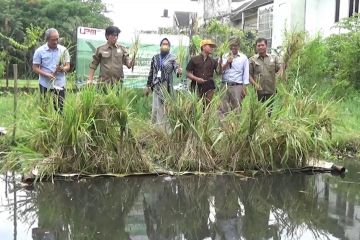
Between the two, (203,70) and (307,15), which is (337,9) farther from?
(203,70)

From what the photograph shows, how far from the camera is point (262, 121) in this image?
702cm

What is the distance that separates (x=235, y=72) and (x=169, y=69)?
1.13 meters

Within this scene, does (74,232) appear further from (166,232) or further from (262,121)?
(262,121)

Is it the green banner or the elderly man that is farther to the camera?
the green banner

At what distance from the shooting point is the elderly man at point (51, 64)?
303 inches

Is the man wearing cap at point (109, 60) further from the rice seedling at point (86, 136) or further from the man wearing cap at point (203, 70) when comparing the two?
the rice seedling at point (86, 136)

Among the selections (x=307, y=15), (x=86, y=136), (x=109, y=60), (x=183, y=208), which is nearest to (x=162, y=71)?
(x=109, y=60)

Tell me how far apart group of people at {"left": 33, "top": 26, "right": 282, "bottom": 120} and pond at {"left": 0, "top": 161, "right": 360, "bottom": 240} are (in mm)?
1463

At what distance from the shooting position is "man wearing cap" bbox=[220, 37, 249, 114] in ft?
28.4

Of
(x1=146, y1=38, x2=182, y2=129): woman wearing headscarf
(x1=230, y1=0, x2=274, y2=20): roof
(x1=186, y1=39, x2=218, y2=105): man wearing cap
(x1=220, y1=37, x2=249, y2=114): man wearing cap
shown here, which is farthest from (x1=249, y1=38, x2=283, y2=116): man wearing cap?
(x1=230, y1=0, x2=274, y2=20): roof

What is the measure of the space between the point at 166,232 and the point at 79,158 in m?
2.18

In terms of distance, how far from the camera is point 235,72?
344 inches

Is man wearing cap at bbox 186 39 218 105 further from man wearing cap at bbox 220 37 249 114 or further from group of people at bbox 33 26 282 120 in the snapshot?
man wearing cap at bbox 220 37 249 114

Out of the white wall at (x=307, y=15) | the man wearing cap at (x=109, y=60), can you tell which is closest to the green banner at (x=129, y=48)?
the man wearing cap at (x=109, y=60)
